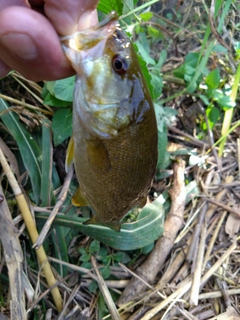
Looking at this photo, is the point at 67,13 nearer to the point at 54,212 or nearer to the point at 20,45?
the point at 20,45

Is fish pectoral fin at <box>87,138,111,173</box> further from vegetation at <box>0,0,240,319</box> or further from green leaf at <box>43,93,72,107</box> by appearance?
green leaf at <box>43,93,72,107</box>

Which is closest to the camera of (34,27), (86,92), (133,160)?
(34,27)

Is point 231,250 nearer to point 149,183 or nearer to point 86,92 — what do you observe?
point 149,183

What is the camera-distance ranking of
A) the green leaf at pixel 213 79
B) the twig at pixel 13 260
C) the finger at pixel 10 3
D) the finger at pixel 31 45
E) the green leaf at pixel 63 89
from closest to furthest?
the finger at pixel 31 45 < the finger at pixel 10 3 < the twig at pixel 13 260 < the green leaf at pixel 63 89 < the green leaf at pixel 213 79

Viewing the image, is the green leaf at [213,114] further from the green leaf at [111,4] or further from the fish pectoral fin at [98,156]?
the fish pectoral fin at [98,156]

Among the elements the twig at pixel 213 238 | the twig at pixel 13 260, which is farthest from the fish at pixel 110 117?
the twig at pixel 213 238

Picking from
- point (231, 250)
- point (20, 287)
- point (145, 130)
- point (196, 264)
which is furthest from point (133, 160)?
point (231, 250)
